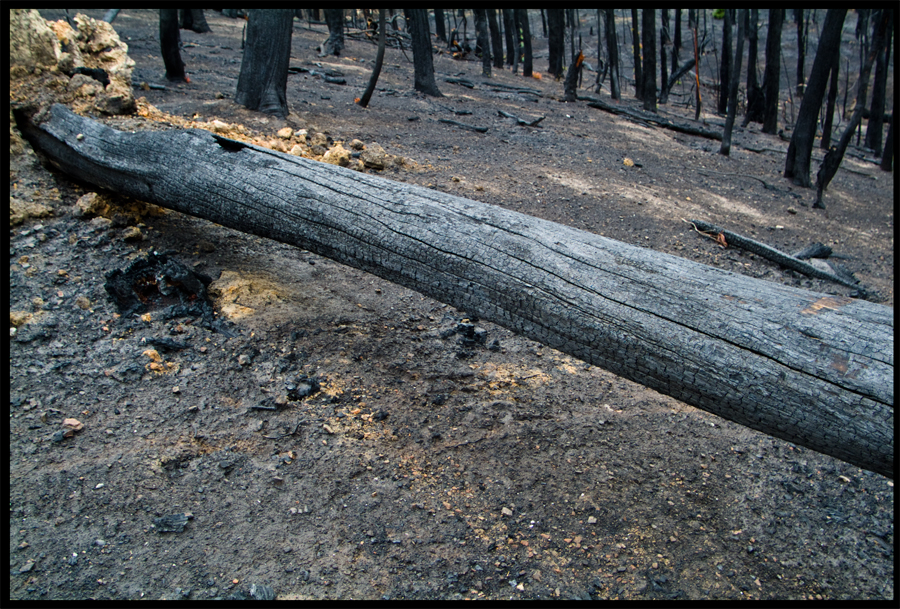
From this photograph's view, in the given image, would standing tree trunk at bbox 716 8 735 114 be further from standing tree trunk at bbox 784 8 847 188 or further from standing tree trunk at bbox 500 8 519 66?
standing tree trunk at bbox 500 8 519 66

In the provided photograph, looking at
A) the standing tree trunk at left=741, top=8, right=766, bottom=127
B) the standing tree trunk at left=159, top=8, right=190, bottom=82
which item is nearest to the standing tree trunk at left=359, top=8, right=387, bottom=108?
the standing tree trunk at left=159, top=8, right=190, bottom=82

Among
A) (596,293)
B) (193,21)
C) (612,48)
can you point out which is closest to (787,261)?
(596,293)

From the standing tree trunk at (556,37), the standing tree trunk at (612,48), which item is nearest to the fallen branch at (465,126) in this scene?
the standing tree trunk at (612,48)

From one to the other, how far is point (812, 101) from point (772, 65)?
5219 millimetres

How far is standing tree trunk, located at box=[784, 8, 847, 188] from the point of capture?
756cm

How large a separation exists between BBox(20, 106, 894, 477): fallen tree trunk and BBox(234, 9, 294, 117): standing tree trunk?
10.1 ft

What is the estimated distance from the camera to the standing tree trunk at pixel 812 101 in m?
7.56

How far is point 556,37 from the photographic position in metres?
15.8

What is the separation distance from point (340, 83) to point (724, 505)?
895 centimetres

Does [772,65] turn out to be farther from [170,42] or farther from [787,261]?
[170,42]

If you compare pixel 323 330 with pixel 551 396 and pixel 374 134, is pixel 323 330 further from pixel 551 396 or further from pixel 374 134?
pixel 374 134
